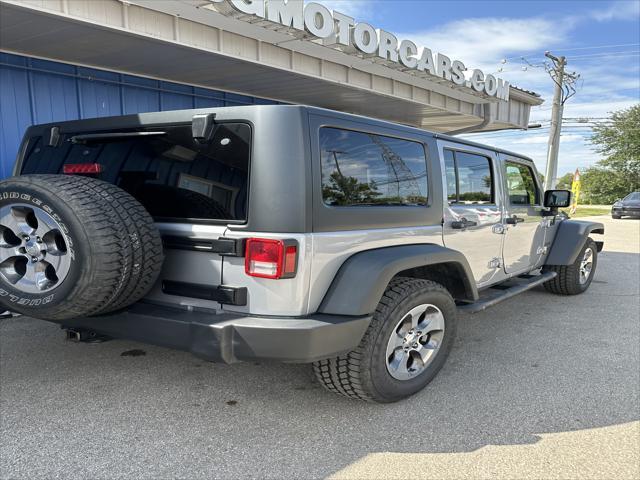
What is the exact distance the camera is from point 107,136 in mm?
2873

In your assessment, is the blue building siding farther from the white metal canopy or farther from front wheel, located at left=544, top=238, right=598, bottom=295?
front wheel, located at left=544, top=238, right=598, bottom=295

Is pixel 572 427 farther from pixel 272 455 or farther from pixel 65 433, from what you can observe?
pixel 65 433

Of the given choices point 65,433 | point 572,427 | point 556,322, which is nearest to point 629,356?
point 556,322

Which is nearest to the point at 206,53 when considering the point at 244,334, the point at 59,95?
the point at 59,95

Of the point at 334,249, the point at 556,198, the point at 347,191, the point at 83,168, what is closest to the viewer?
the point at 334,249

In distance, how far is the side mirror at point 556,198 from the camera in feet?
16.7

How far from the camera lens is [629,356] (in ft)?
13.0

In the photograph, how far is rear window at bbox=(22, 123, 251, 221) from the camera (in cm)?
248

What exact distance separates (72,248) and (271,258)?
931 mm

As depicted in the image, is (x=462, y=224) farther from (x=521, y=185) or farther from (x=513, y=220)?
(x=521, y=185)

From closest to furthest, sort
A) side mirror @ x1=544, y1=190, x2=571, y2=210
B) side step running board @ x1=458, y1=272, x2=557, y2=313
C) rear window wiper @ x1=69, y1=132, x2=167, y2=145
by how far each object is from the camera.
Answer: rear window wiper @ x1=69, y1=132, x2=167, y2=145
side step running board @ x1=458, y1=272, x2=557, y2=313
side mirror @ x1=544, y1=190, x2=571, y2=210

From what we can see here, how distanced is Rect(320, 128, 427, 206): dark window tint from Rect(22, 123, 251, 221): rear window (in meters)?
0.45

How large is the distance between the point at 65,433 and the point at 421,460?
1934mm

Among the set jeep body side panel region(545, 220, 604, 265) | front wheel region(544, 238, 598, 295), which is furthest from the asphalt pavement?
front wheel region(544, 238, 598, 295)
